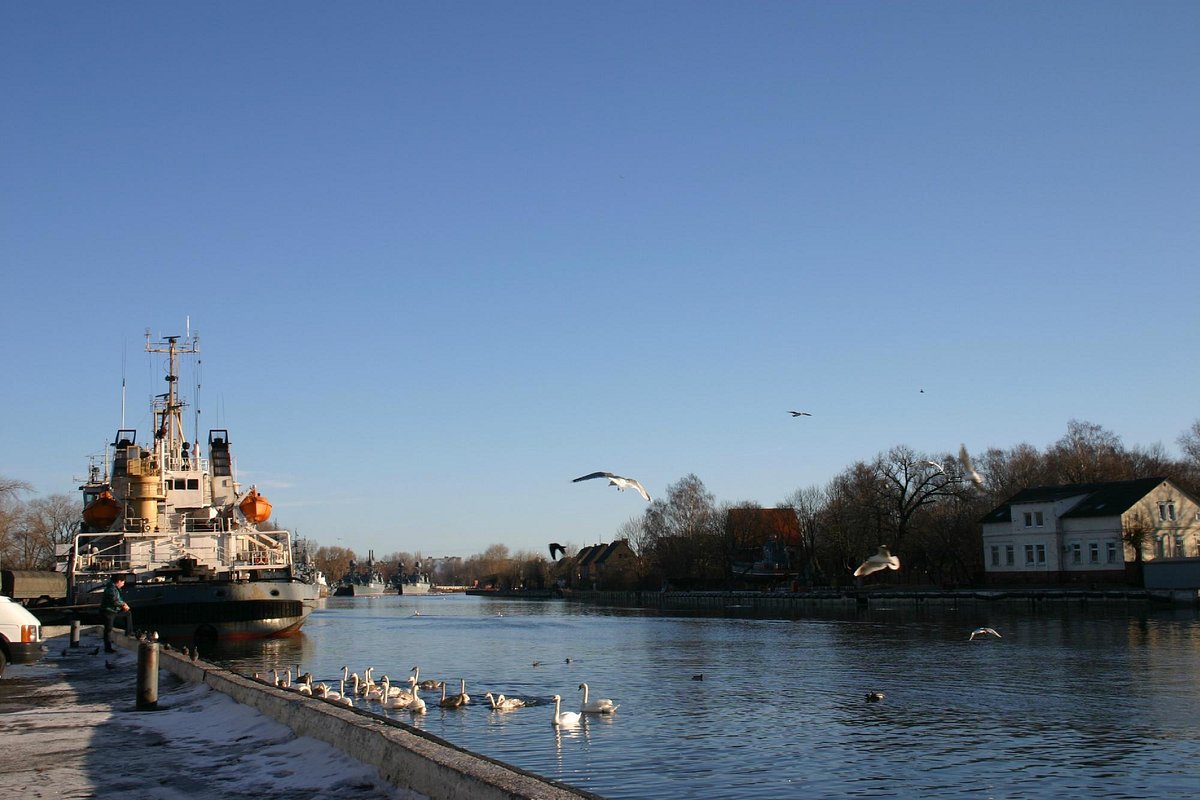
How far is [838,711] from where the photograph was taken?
84.6 ft

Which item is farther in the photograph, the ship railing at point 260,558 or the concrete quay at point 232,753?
the ship railing at point 260,558

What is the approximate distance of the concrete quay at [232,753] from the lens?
10055mm

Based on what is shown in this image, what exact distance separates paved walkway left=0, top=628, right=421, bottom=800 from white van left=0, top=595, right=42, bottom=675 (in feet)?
2.07

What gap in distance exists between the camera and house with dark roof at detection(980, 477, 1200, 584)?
3250 inches

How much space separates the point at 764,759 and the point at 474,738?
584 cm

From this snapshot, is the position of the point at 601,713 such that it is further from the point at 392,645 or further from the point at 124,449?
the point at 124,449

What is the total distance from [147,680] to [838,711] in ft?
51.2

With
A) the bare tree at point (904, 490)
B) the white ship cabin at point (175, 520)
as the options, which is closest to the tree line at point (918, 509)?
the bare tree at point (904, 490)

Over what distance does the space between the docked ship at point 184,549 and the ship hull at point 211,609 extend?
44mm

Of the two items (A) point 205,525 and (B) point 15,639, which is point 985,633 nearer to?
(A) point 205,525

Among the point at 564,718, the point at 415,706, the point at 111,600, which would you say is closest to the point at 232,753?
the point at 564,718

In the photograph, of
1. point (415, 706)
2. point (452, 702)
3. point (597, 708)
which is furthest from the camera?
point (452, 702)

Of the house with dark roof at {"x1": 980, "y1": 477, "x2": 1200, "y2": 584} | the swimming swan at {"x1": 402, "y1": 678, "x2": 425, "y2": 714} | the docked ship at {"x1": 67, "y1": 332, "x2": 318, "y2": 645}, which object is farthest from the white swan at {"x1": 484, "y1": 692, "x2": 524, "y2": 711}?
the house with dark roof at {"x1": 980, "y1": 477, "x2": 1200, "y2": 584}

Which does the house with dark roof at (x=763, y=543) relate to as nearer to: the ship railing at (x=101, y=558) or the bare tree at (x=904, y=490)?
the bare tree at (x=904, y=490)
